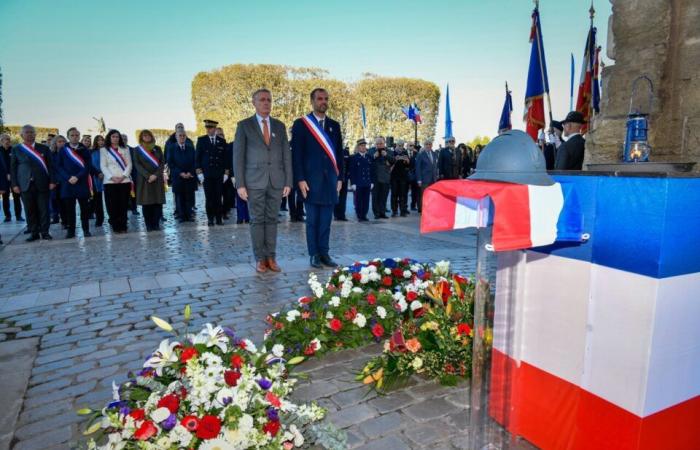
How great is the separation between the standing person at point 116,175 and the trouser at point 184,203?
5.52ft

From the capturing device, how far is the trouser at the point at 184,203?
38.8ft

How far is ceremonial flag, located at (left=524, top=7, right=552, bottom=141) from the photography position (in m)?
6.86

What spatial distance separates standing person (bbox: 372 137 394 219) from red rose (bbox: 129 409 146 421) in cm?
1084

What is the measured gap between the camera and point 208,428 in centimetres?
193

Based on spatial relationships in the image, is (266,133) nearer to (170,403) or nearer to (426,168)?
(170,403)

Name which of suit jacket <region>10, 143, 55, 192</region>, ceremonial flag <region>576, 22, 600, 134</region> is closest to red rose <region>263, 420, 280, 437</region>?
ceremonial flag <region>576, 22, 600, 134</region>

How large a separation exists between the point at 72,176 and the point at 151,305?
6220 millimetres

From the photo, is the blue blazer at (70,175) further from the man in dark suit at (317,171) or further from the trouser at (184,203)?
the man in dark suit at (317,171)

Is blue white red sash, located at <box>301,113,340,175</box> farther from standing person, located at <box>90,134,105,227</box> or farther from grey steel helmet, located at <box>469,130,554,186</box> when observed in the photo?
standing person, located at <box>90,134,105,227</box>

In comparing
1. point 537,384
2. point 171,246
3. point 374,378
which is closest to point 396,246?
point 171,246

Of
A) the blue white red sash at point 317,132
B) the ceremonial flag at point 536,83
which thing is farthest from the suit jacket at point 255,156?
the ceremonial flag at point 536,83

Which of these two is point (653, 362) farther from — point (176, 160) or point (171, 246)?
point (176, 160)

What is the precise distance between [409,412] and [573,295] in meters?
1.16

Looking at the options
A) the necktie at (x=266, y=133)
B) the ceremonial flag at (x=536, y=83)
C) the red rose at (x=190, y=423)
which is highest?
the ceremonial flag at (x=536, y=83)
